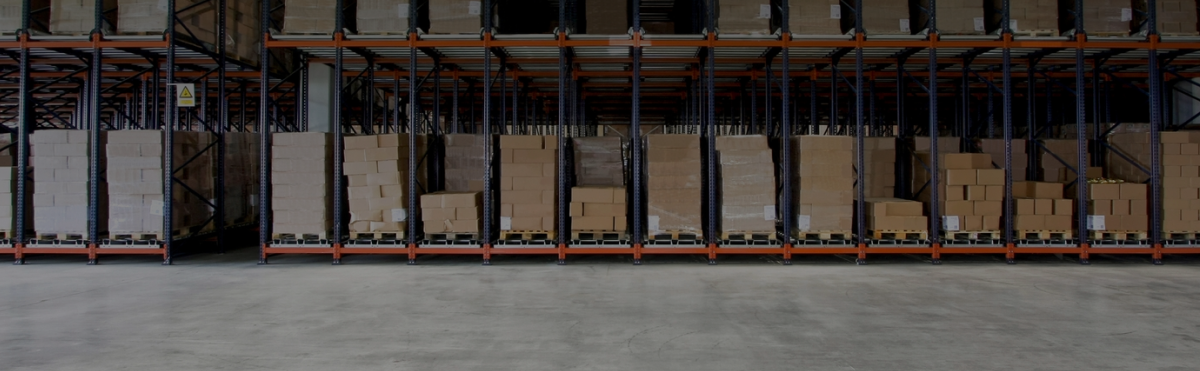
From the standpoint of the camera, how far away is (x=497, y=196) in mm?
10281

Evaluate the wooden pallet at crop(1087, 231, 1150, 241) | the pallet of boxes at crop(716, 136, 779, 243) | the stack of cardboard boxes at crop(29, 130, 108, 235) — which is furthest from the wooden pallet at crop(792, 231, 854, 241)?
the stack of cardboard boxes at crop(29, 130, 108, 235)

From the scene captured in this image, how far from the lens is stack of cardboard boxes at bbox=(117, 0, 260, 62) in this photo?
9.30 metres

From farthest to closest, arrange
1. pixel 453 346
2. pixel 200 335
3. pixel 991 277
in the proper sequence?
pixel 991 277
pixel 200 335
pixel 453 346

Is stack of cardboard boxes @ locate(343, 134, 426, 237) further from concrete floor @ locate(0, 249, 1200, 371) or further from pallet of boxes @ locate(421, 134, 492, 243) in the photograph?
concrete floor @ locate(0, 249, 1200, 371)

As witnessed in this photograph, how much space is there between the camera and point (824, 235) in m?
9.09

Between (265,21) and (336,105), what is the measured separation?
1603 mm

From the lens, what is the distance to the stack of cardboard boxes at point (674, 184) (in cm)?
912

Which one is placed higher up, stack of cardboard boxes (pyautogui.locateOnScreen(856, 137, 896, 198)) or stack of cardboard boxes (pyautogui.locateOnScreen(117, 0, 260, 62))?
stack of cardboard boxes (pyautogui.locateOnScreen(117, 0, 260, 62))

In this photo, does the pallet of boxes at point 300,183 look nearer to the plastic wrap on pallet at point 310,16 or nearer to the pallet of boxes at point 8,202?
the plastic wrap on pallet at point 310,16

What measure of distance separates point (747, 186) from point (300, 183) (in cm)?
653

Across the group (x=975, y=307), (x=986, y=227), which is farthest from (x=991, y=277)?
(x=975, y=307)

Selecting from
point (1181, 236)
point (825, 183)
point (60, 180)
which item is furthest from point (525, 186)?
point (1181, 236)

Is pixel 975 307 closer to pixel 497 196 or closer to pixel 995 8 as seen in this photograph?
pixel 995 8

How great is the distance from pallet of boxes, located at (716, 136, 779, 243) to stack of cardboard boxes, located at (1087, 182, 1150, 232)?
16.1 feet
